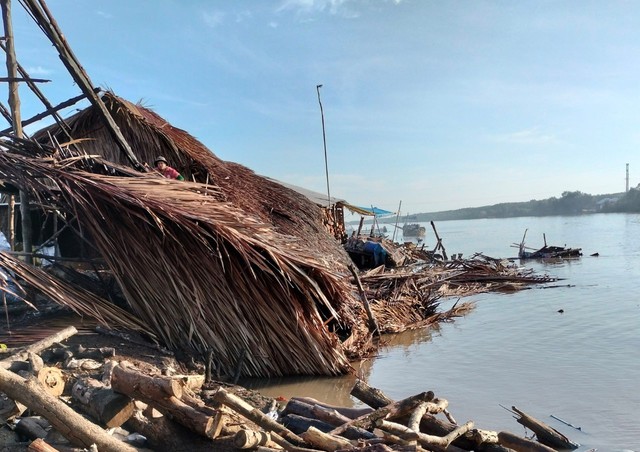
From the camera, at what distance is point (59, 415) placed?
9.77ft

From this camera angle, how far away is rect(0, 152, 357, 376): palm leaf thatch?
5.89 metres

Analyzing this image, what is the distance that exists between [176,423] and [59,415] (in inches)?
28.3

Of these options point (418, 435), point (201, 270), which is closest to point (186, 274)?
point (201, 270)

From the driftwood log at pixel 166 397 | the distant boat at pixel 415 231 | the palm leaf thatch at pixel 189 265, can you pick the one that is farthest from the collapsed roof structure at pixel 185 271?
the distant boat at pixel 415 231

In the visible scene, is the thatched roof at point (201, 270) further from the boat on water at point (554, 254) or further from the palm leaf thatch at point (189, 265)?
the boat on water at point (554, 254)

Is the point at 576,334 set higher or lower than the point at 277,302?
lower

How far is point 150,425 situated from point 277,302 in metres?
2.83

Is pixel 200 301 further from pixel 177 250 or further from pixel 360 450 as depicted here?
pixel 360 450

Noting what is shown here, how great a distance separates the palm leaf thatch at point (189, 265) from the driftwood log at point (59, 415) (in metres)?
2.73

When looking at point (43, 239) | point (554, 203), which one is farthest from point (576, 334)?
point (554, 203)

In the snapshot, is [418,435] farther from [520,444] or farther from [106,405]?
[106,405]

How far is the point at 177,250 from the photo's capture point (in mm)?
5969

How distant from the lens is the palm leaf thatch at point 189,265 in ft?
19.3

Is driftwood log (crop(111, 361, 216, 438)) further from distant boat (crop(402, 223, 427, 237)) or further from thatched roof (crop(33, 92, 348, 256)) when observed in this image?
distant boat (crop(402, 223, 427, 237))
